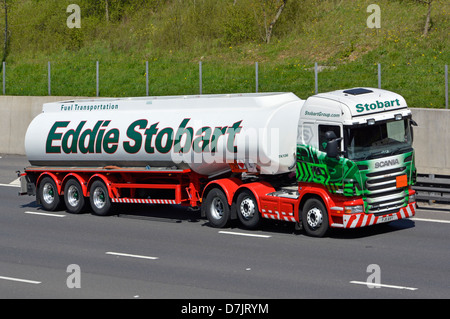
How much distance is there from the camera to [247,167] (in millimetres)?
18578

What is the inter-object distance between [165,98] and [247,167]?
3262mm

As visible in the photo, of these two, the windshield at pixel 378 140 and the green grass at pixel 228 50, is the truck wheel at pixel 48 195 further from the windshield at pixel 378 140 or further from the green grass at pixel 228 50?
the green grass at pixel 228 50

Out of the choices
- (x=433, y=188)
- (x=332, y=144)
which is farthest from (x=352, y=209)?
(x=433, y=188)

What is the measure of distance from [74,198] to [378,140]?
8.89m

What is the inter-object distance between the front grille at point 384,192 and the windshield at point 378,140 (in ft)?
1.28

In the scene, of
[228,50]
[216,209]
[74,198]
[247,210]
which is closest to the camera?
[247,210]

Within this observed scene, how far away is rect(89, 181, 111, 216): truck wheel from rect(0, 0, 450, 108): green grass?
1091 centimetres

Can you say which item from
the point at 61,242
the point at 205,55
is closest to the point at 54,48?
the point at 205,55

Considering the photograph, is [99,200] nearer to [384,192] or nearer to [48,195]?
[48,195]

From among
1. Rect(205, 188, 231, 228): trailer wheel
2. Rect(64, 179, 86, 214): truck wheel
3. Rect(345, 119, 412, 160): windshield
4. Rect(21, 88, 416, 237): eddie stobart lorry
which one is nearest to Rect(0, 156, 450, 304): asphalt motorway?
Rect(205, 188, 231, 228): trailer wheel

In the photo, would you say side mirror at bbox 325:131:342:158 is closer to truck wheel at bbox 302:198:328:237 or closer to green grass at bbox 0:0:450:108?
truck wheel at bbox 302:198:328:237

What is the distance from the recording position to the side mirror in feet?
54.5

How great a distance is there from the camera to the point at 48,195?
75.3 ft
